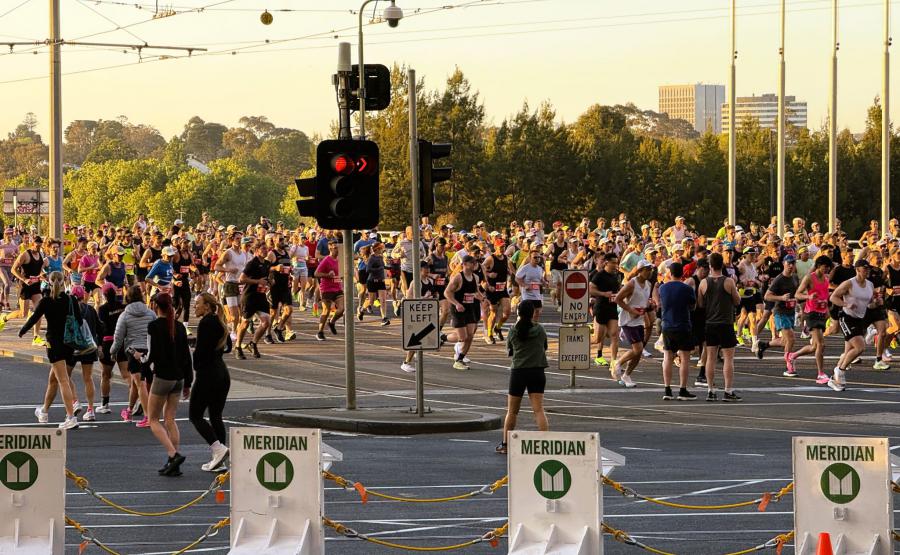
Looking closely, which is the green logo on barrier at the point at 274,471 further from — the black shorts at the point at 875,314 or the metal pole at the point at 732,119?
the metal pole at the point at 732,119

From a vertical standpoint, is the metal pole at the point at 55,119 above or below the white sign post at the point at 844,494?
above

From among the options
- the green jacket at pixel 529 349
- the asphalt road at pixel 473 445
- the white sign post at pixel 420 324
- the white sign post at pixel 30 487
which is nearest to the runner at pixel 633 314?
the asphalt road at pixel 473 445

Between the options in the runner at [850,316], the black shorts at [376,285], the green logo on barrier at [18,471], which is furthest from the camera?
the black shorts at [376,285]

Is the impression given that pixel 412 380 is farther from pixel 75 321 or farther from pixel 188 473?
pixel 188 473

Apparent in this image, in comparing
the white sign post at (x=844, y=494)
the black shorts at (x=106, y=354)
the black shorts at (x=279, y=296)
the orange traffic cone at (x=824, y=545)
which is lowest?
the orange traffic cone at (x=824, y=545)

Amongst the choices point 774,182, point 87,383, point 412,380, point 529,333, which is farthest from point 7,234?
point 774,182

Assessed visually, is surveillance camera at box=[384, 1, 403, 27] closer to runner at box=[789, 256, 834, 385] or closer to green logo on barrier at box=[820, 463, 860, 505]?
runner at box=[789, 256, 834, 385]

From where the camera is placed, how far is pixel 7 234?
1560 inches

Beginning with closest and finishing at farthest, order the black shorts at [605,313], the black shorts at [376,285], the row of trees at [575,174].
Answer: the black shorts at [605,313]
the black shorts at [376,285]
the row of trees at [575,174]

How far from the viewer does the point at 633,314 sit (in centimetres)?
2180

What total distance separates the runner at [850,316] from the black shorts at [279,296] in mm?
9736

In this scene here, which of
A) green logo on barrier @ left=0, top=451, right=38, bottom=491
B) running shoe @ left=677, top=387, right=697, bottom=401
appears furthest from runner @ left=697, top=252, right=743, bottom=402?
green logo on barrier @ left=0, top=451, right=38, bottom=491

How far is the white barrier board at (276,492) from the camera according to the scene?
9.54m

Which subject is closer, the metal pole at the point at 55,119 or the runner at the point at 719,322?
the runner at the point at 719,322
